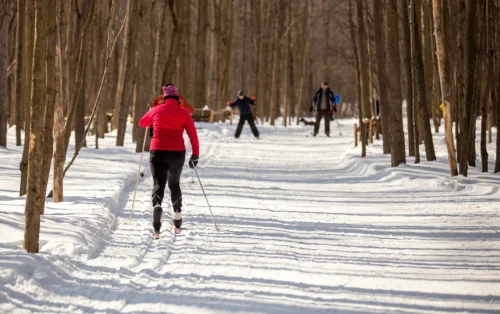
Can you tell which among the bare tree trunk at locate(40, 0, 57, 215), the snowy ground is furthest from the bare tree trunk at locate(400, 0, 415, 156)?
the bare tree trunk at locate(40, 0, 57, 215)

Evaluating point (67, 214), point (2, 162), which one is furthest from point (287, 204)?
point (2, 162)

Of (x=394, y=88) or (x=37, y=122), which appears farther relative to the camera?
(x=394, y=88)

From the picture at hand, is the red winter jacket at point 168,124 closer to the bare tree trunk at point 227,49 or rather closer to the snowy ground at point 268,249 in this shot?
the snowy ground at point 268,249

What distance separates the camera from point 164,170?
917 cm

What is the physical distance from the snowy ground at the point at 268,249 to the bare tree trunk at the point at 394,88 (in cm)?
101

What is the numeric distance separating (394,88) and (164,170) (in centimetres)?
800

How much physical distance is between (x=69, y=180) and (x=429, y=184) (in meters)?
6.56

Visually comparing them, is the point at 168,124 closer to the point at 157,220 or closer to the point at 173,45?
the point at 157,220

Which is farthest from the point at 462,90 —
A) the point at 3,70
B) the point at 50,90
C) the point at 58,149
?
the point at 3,70

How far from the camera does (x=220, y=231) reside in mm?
9117

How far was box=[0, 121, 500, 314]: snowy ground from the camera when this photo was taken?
5.78 meters

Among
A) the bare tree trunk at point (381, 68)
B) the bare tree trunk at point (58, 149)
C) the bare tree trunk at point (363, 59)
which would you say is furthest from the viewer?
the bare tree trunk at point (363, 59)

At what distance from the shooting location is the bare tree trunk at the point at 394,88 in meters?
15.6

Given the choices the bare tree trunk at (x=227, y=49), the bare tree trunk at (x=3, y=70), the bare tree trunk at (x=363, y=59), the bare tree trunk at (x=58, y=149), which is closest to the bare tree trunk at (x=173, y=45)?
the bare tree trunk at (x=3, y=70)
